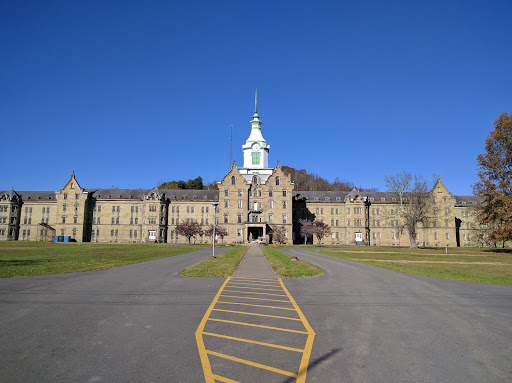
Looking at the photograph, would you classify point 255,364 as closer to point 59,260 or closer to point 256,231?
point 59,260

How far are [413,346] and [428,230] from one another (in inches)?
3530

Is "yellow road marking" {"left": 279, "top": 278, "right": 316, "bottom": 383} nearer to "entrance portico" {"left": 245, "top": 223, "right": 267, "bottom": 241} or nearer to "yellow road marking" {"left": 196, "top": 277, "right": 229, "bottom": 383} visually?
"yellow road marking" {"left": 196, "top": 277, "right": 229, "bottom": 383}

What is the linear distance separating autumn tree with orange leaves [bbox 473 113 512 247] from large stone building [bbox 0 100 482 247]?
3072 cm

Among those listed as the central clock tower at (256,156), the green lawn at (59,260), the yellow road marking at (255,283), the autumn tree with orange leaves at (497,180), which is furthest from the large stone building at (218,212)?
the yellow road marking at (255,283)

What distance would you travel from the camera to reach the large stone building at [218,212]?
83.3 metres

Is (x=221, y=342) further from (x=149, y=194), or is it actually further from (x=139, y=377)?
(x=149, y=194)

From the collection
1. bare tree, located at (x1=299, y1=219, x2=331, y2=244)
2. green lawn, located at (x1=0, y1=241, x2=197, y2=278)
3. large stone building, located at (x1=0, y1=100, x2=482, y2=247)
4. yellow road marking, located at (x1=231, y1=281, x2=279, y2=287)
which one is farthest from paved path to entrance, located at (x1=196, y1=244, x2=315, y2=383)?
large stone building, located at (x1=0, y1=100, x2=482, y2=247)

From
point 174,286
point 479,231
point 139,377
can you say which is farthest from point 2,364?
point 479,231

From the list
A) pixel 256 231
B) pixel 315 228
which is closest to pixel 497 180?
pixel 315 228

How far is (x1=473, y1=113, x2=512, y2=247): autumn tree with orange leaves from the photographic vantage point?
4950cm

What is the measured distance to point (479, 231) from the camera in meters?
88.4

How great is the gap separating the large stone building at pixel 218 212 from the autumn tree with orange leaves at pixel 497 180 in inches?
1210

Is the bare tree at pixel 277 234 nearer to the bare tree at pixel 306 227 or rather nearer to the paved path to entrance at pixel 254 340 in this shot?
the bare tree at pixel 306 227

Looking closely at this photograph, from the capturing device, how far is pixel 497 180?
2099 inches
